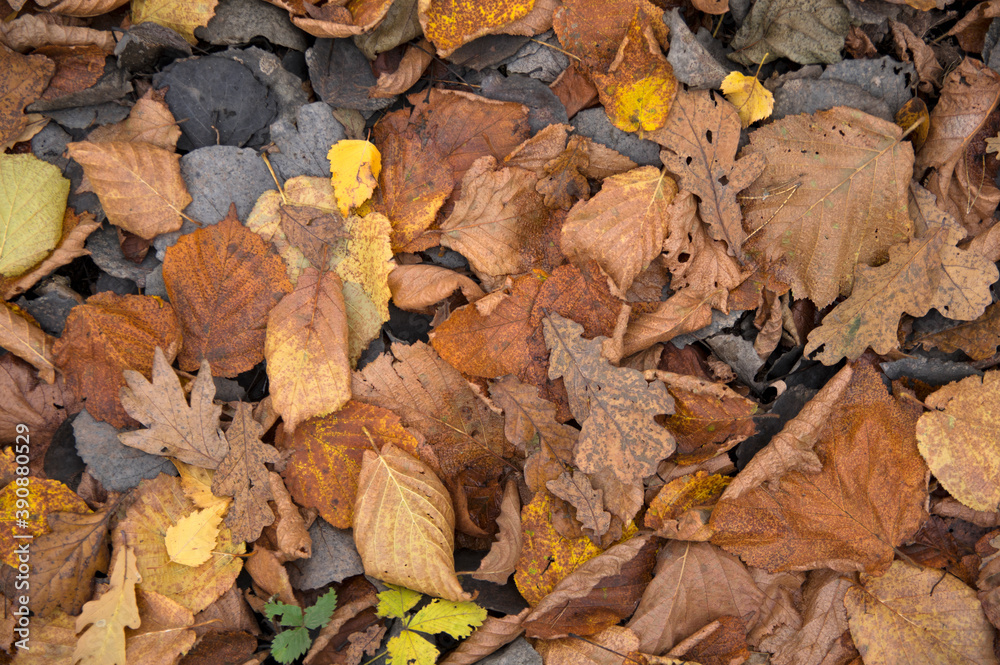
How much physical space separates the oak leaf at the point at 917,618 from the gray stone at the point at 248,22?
306cm

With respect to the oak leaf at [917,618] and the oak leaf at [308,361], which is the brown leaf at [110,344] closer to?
the oak leaf at [308,361]

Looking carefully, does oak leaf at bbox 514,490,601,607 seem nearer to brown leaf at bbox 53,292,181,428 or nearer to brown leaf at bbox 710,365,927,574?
brown leaf at bbox 710,365,927,574

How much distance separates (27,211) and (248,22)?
111 cm

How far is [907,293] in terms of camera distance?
7.36 feet

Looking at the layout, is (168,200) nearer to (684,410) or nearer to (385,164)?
(385,164)

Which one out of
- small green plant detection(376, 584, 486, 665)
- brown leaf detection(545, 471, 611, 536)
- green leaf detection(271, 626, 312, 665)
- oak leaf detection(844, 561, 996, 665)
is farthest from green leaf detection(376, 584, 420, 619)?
oak leaf detection(844, 561, 996, 665)

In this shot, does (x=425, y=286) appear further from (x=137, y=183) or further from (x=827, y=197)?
(x=827, y=197)

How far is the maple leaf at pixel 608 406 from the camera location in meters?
2.19

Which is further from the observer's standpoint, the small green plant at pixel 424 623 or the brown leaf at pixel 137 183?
the brown leaf at pixel 137 183

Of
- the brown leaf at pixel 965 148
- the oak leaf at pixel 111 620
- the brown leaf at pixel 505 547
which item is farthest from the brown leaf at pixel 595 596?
the brown leaf at pixel 965 148

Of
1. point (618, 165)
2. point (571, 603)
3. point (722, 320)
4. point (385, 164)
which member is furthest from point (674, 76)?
point (571, 603)

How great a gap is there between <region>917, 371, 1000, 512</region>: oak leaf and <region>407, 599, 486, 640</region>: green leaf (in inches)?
69.4

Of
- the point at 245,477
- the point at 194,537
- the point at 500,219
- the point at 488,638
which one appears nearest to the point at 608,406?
the point at 500,219

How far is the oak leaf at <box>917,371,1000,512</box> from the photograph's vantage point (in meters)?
2.29
